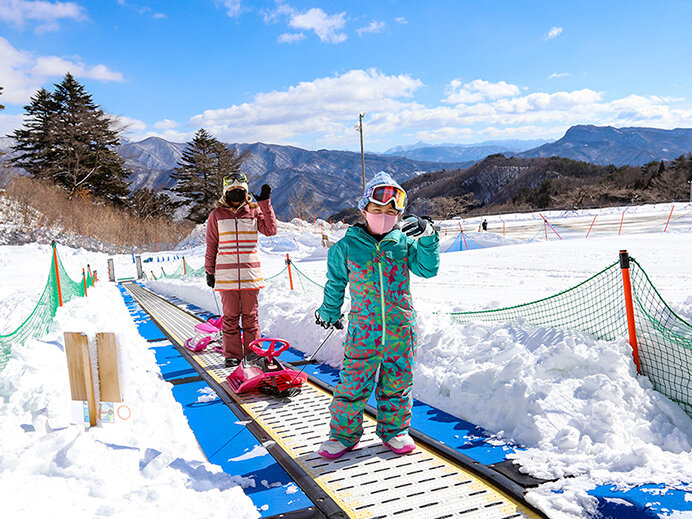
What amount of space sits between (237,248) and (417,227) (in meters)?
2.95

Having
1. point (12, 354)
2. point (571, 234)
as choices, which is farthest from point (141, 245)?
point (12, 354)

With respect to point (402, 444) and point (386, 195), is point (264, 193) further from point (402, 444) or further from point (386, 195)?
point (402, 444)

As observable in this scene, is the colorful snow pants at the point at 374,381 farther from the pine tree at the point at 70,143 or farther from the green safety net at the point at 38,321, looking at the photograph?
the pine tree at the point at 70,143

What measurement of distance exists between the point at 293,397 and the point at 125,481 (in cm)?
205

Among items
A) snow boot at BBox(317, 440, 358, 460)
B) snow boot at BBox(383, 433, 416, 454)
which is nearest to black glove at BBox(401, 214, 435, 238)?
snow boot at BBox(383, 433, 416, 454)

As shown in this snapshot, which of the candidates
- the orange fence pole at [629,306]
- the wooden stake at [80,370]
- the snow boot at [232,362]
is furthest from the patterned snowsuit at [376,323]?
the snow boot at [232,362]

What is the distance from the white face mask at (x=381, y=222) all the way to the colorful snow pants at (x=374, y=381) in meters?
0.65

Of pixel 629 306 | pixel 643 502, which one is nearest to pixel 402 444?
pixel 643 502

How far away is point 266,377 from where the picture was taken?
4660 mm

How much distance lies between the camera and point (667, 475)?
2799 millimetres

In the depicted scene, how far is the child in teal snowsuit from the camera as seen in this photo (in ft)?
10.8

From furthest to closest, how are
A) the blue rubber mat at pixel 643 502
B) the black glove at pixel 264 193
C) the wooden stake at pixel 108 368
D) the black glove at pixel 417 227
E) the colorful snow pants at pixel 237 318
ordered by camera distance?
the colorful snow pants at pixel 237 318 < the black glove at pixel 264 193 < the wooden stake at pixel 108 368 < the black glove at pixel 417 227 < the blue rubber mat at pixel 643 502

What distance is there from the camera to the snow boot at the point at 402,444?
3.35 m

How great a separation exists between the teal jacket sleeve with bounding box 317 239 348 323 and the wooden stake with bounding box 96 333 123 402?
1.47 metres
